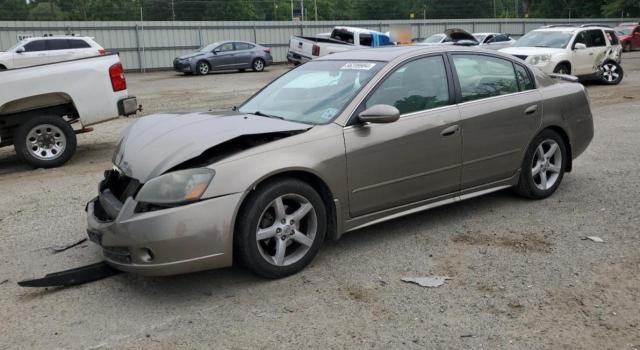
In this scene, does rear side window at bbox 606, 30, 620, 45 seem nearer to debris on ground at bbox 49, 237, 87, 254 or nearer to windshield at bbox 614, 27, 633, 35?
debris on ground at bbox 49, 237, 87, 254

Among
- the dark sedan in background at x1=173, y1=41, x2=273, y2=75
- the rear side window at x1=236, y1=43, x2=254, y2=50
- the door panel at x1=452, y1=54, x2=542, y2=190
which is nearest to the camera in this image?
the door panel at x1=452, y1=54, x2=542, y2=190

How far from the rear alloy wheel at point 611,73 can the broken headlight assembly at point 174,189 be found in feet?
52.2

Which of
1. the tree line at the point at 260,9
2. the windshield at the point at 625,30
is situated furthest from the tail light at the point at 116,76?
the windshield at the point at 625,30

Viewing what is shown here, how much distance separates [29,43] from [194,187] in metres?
18.5

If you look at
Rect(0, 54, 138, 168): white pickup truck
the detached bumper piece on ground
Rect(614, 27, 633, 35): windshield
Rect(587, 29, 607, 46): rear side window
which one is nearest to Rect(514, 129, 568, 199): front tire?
the detached bumper piece on ground

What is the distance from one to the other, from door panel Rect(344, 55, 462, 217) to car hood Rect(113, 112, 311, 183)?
55 cm

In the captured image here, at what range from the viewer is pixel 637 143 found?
335 inches

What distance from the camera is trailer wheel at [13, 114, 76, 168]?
787 cm

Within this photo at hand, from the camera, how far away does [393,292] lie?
388cm

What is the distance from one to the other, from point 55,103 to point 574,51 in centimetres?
1277

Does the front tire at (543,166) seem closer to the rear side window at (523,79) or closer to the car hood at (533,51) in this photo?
the rear side window at (523,79)

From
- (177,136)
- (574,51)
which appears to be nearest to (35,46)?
(574,51)

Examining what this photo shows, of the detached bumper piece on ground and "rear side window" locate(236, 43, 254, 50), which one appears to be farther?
"rear side window" locate(236, 43, 254, 50)

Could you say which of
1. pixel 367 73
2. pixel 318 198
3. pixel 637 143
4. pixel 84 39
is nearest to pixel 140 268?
pixel 318 198
